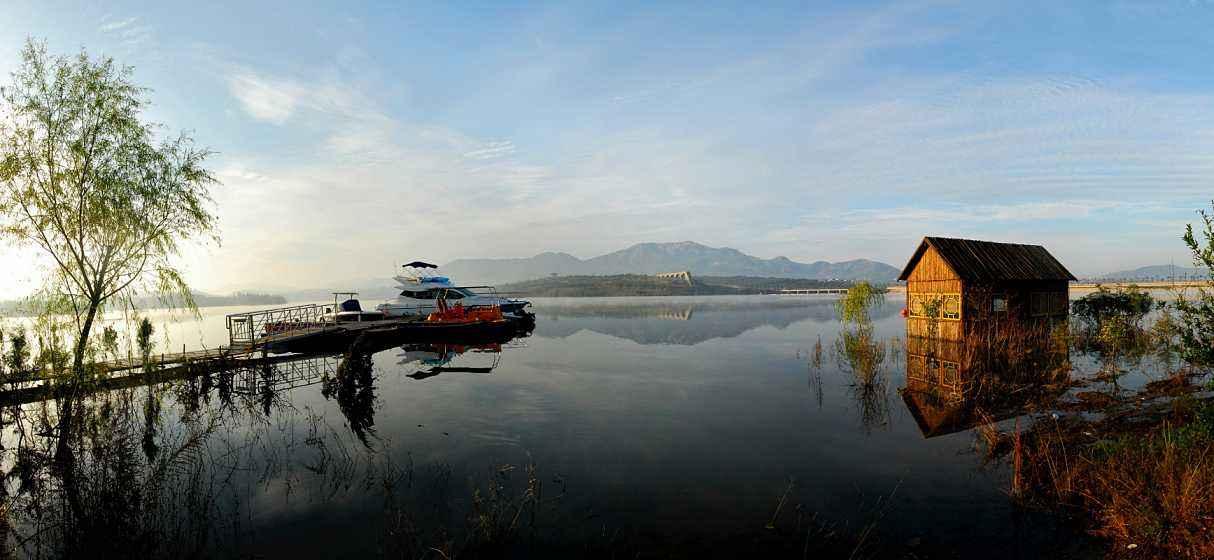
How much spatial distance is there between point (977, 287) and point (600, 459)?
25.7m

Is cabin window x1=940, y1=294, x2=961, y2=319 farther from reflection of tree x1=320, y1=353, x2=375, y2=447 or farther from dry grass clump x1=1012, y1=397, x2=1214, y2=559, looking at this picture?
reflection of tree x1=320, y1=353, x2=375, y2=447

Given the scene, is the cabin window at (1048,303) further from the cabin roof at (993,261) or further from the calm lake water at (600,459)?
the calm lake water at (600,459)

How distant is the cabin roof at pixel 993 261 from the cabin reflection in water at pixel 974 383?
4.59m

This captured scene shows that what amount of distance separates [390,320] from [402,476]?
28029 mm

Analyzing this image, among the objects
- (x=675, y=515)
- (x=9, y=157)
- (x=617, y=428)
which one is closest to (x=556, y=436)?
(x=617, y=428)

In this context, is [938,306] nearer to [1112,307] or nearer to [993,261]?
[993,261]

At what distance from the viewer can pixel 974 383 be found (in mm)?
16484

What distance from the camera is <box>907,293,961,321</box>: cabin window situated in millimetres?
27406

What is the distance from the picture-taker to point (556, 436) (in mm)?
12953

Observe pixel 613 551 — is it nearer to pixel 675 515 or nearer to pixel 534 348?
pixel 675 515

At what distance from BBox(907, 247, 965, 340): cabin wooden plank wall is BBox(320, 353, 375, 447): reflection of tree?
27.7 meters

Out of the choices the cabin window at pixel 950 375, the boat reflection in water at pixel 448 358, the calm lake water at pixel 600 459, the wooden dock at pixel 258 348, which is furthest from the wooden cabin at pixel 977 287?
the wooden dock at pixel 258 348

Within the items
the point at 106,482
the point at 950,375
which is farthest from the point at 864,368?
the point at 106,482

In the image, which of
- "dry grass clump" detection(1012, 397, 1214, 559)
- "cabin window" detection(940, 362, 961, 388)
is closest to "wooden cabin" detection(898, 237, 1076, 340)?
"cabin window" detection(940, 362, 961, 388)
